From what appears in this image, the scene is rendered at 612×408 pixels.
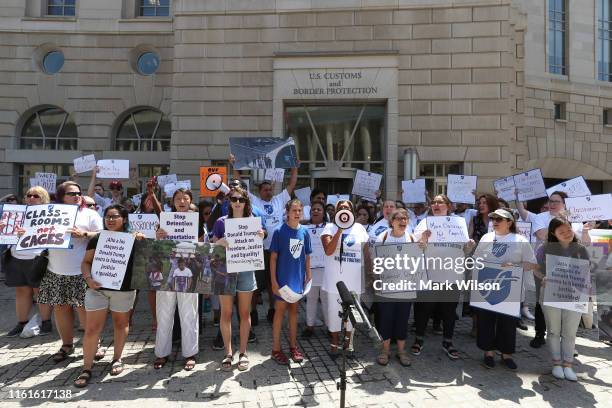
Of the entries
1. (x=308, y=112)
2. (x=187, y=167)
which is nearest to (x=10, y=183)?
(x=187, y=167)

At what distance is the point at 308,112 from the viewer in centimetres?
1347

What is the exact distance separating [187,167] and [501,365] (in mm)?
11508

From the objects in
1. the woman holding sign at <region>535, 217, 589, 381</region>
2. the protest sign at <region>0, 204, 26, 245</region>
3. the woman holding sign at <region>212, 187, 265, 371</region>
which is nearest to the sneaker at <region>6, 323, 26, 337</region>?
the protest sign at <region>0, 204, 26, 245</region>

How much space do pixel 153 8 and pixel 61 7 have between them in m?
4.13

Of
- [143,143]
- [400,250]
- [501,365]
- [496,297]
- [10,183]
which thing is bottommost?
[501,365]

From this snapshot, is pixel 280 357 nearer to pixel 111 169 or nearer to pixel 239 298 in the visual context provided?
pixel 239 298

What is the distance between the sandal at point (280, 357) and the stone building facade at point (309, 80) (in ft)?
29.5

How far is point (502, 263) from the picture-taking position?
4508 millimetres

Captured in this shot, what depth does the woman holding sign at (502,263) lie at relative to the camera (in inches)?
176

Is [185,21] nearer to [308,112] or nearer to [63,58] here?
[308,112]

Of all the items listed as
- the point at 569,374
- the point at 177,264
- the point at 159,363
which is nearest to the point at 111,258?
the point at 177,264

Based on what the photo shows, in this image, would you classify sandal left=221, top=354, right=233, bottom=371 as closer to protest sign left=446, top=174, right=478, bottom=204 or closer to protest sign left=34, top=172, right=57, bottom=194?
protest sign left=446, top=174, right=478, bottom=204

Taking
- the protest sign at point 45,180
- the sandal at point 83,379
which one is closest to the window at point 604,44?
the protest sign at point 45,180

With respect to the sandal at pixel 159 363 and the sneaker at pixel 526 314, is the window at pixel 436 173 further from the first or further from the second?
the sandal at pixel 159 363
